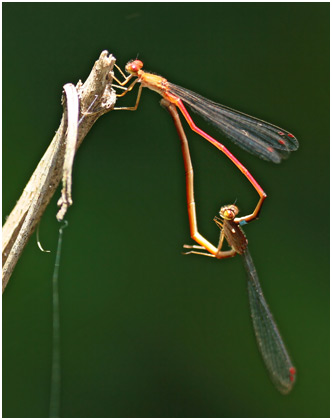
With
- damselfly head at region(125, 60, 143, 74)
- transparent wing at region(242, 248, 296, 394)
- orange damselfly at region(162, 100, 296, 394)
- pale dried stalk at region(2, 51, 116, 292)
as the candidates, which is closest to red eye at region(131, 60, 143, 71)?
damselfly head at region(125, 60, 143, 74)

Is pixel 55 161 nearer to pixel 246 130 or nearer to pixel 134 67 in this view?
pixel 134 67

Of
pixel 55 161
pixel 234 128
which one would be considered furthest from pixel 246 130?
pixel 55 161

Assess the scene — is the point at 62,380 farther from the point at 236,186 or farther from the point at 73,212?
the point at 236,186

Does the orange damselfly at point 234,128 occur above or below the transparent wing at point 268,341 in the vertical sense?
above

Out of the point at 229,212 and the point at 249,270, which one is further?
the point at 249,270

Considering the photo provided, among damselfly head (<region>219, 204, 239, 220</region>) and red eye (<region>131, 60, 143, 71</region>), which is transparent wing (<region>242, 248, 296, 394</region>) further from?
red eye (<region>131, 60, 143, 71</region>)

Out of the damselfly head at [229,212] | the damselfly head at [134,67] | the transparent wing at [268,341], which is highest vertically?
the damselfly head at [134,67]

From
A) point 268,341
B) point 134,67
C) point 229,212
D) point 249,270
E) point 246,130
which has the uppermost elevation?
point 134,67

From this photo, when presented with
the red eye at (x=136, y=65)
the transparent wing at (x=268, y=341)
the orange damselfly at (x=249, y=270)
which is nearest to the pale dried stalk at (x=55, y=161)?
the red eye at (x=136, y=65)

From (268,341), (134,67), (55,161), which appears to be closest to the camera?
(55,161)

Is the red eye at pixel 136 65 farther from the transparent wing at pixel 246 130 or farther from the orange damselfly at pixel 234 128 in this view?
the transparent wing at pixel 246 130
